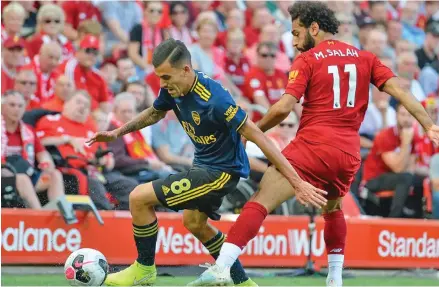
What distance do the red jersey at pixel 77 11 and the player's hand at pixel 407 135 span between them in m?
4.71

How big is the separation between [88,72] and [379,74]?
6.25 metres

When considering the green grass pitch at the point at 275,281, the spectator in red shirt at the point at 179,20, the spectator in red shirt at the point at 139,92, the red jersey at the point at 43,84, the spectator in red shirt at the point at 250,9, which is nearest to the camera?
the green grass pitch at the point at 275,281

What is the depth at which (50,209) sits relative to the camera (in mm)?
11367

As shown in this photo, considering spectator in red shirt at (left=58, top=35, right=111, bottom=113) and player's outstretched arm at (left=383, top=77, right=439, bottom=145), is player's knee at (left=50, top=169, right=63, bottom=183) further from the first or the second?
player's outstretched arm at (left=383, top=77, right=439, bottom=145)

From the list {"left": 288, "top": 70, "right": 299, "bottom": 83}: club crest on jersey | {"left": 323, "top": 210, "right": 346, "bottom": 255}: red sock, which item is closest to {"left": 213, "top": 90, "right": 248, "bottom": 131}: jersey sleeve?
{"left": 288, "top": 70, "right": 299, "bottom": 83}: club crest on jersey

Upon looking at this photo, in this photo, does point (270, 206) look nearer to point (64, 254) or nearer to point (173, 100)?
point (173, 100)

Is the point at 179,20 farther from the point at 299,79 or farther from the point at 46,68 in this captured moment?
the point at 299,79

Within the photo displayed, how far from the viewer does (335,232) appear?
909 centimetres

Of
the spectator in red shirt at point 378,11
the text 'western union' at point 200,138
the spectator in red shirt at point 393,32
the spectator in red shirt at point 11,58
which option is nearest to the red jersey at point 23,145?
the spectator in red shirt at point 11,58

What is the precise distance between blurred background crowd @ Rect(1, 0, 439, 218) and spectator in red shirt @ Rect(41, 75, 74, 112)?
1 centimetres

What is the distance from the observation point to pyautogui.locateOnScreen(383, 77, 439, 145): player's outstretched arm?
27.6 feet

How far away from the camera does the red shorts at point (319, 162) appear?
27.5 ft

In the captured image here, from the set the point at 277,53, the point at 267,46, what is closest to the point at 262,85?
the point at 267,46

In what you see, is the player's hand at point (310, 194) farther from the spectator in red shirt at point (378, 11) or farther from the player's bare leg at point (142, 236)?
the spectator in red shirt at point (378, 11)
